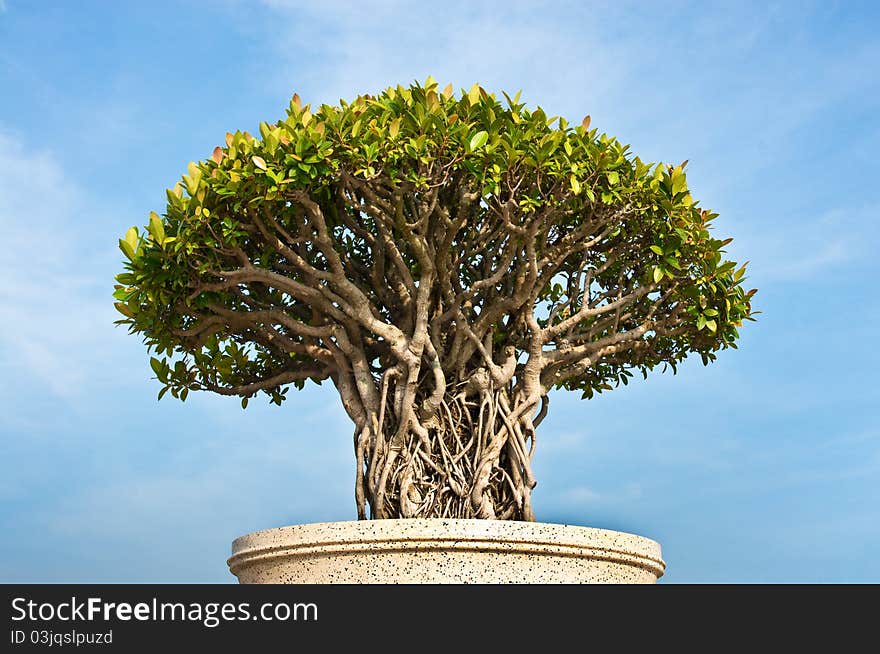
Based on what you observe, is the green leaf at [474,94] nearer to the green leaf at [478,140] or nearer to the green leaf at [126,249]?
the green leaf at [478,140]

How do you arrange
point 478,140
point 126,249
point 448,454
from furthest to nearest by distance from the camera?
point 448,454 < point 126,249 < point 478,140

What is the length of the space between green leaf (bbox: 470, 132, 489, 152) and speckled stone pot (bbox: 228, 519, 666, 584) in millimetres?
2001

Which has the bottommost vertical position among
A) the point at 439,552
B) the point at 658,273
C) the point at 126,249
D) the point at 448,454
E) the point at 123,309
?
the point at 439,552

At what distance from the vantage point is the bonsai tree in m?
5.14

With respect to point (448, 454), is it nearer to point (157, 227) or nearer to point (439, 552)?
point (439, 552)

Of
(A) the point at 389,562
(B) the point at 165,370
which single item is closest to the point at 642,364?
(A) the point at 389,562

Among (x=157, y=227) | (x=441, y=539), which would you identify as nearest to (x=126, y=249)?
(x=157, y=227)

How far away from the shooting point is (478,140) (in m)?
5.04

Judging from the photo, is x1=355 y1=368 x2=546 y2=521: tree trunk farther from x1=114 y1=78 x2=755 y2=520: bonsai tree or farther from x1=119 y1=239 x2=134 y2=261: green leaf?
x1=119 y1=239 x2=134 y2=261: green leaf

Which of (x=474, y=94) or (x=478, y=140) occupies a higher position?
(x=474, y=94)

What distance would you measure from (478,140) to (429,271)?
0.85 metres

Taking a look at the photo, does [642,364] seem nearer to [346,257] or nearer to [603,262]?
[603,262]

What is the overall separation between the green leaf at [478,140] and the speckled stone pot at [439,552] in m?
2.00
